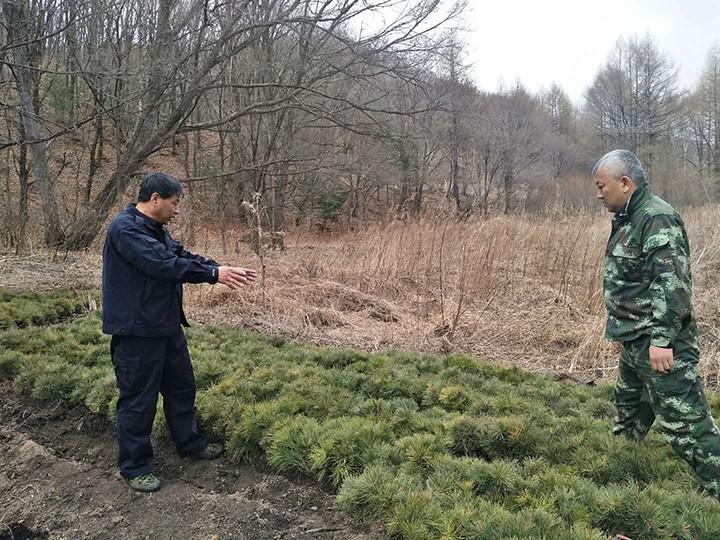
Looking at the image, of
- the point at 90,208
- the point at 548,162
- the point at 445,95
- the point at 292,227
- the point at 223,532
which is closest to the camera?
the point at 223,532

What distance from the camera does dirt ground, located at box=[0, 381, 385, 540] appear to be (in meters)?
2.79

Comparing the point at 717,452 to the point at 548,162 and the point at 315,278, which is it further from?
the point at 548,162

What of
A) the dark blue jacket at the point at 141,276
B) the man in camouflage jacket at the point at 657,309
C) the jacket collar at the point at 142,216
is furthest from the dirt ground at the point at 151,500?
the man in camouflage jacket at the point at 657,309

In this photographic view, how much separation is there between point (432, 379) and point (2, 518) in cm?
310

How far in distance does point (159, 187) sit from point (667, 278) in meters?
2.84

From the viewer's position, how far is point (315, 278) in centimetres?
889

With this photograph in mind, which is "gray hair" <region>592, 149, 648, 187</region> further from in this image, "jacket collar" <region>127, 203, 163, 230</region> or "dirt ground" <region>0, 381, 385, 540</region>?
"jacket collar" <region>127, 203, 163, 230</region>

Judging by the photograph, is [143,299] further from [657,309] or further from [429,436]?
[657,309]

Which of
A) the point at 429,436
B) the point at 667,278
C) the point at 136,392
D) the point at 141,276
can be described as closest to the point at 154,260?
the point at 141,276

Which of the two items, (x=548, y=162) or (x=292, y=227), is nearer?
(x=292, y=227)

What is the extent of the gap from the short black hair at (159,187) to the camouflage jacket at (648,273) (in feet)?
8.42

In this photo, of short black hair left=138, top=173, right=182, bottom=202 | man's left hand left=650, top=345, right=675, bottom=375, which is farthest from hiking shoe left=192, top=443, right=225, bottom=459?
man's left hand left=650, top=345, right=675, bottom=375

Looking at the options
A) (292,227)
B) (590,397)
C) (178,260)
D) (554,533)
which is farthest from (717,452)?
(292,227)

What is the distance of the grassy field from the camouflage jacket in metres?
0.80
